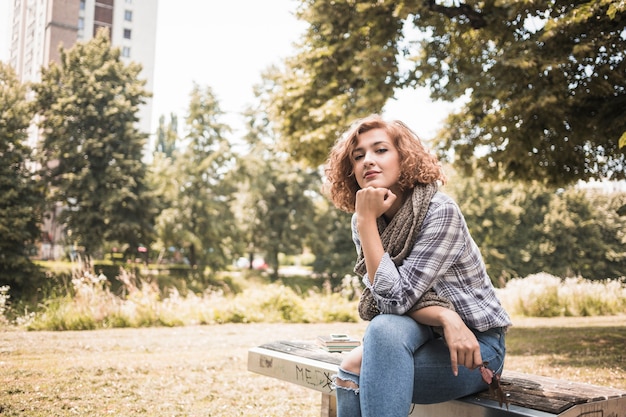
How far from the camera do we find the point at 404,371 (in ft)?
5.47

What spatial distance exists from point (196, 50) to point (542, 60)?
7280mm

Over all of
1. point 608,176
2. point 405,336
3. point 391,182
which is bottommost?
point 405,336

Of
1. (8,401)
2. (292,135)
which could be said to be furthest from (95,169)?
(8,401)

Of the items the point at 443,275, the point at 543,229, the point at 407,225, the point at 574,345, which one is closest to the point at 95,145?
the point at 574,345

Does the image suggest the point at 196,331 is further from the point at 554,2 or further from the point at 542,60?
the point at 554,2

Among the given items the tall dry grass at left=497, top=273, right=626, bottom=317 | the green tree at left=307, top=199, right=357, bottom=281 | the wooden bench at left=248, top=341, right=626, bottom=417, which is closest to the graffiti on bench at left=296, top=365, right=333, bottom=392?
the wooden bench at left=248, top=341, right=626, bottom=417

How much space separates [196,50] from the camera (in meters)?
11.0

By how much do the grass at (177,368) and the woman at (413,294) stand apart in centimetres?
206

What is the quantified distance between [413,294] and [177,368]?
377 centimetres

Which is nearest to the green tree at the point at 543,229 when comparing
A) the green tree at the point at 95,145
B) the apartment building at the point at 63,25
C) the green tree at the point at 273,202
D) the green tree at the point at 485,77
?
the green tree at the point at 273,202

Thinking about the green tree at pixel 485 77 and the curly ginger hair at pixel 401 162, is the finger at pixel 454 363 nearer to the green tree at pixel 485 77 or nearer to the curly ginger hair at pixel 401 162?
the curly ginger hair at pixel 401 162

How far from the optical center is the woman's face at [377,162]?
2088 millimetres

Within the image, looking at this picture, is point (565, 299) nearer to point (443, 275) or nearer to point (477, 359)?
point (443, 275)

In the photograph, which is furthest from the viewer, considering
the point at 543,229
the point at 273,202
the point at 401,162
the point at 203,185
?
the point at 543,229
